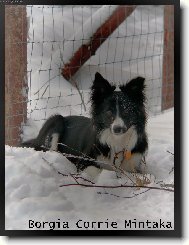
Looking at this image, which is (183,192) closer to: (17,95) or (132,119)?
(132,119)

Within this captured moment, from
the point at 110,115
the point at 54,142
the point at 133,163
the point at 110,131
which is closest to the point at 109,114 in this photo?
the point at 110,115

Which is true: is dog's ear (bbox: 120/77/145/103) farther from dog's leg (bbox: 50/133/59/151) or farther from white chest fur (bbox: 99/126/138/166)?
dog's leg (bbox: 50/133/59/151)

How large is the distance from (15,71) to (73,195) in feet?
2.34

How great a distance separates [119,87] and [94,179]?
55 cm

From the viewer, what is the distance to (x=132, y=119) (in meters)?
3.27

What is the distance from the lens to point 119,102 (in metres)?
3.21

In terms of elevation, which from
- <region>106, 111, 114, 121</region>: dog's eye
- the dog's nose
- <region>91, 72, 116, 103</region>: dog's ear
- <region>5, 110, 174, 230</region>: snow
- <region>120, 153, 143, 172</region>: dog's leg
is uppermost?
<region>91, 72, 116, 103</region>: dog's ear

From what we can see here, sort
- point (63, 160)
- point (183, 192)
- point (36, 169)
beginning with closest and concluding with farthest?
point (183, 192)
point (36, 169)
point (63, 160)

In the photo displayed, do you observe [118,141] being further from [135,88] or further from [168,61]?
[168,61]

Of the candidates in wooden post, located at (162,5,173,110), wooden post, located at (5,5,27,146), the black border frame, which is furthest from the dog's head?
the black border frame

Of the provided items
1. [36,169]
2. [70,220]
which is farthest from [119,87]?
[70,220]

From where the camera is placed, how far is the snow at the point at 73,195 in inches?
107

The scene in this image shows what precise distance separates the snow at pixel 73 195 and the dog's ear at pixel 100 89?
36cm

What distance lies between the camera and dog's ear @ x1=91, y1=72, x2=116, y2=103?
317 centimetres
